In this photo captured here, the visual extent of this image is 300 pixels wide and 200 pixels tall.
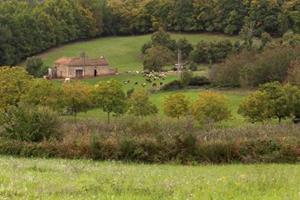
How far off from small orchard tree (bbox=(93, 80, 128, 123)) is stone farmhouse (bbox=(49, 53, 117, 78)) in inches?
2023

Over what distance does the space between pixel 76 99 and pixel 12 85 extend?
9.49 metres

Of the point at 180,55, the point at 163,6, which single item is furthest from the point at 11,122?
the point at 163,6

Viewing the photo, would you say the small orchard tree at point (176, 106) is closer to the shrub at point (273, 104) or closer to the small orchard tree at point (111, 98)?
the small orchard tree at point (111, 98)

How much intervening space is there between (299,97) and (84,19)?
117m

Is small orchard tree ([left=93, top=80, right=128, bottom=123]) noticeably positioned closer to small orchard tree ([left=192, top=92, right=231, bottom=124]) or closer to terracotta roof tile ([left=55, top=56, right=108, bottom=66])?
small orchard tree ([left=192, top=92, right=231, bottom=124])

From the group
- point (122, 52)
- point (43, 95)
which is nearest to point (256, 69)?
point (43, 95)

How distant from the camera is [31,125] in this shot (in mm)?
38906

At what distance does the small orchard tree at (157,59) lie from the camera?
13388 centimetres

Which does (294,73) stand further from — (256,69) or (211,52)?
(211,52)

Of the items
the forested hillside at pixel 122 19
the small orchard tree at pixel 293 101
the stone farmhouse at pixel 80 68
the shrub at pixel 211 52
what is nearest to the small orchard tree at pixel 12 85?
the small orchard tree at pixel 293 101

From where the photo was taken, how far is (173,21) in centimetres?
18412

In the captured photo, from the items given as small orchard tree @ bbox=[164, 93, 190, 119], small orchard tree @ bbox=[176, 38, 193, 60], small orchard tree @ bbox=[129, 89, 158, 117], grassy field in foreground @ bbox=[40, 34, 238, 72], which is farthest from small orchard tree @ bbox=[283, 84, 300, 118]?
small orchard tree @ bbox=[176, 38, 193, 60]

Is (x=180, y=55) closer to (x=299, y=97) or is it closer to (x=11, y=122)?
(x=299, y=97)

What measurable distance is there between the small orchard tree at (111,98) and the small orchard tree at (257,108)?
1815cm
